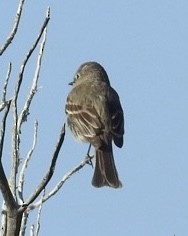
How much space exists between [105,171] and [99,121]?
0.87 m

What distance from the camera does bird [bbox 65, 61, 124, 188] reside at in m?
8.45

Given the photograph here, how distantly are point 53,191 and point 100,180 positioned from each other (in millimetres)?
3056

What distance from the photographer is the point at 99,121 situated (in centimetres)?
905

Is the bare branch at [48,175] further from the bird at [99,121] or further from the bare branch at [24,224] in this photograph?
the bird at [99,121]

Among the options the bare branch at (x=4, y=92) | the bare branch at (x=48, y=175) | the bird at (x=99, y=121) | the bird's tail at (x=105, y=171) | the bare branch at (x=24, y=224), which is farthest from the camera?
the bird at (x=99, y=121)

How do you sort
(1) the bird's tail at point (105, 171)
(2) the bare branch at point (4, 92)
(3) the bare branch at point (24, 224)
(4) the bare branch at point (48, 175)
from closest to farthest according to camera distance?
1. (4) the bare branch at point (48, 175)
2. (2) the bare branch at point (4, 92)
3. (3) the bare branch at point (24, 224)
4. (1) the bird's tail at point (105, 171)

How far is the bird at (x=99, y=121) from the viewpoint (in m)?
8.45

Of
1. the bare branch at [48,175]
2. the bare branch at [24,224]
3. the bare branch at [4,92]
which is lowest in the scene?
the bare branch at [24,224]

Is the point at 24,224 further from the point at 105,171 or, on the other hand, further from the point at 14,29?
the point at 105,171

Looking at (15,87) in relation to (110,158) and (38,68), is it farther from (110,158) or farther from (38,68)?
(110,158)

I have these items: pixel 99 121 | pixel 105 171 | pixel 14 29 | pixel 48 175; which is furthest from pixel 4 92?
pixel 99 121

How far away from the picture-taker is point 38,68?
5.96m

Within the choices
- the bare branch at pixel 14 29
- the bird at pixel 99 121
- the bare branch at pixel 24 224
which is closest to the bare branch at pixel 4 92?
the bare branch at pixel 14 29

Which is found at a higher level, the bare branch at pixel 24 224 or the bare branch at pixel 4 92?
the bare branch at pixel 4 92
